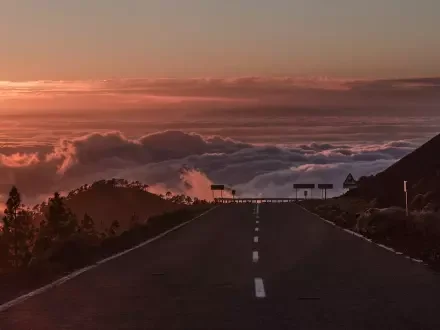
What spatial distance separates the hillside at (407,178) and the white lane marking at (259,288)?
45650mm

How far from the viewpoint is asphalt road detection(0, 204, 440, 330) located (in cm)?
1056

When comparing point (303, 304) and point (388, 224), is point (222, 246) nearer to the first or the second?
point (388, 224)

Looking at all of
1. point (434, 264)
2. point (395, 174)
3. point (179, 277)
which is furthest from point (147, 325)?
point (395, 174)

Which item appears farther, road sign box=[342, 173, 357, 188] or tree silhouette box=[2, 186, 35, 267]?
tree silhouette box=[2, 186, 35, 267]

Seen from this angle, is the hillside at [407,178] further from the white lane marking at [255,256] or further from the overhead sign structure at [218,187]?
the white lane marking at [255,256]

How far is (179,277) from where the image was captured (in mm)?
16047

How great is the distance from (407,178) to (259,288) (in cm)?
6477

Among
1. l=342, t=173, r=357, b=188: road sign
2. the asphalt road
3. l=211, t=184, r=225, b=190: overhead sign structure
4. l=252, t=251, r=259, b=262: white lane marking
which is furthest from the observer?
l=211, t=184, r=225, b=190: overhead sign structure

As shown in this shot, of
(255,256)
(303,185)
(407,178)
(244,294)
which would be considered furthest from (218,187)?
(244,294)

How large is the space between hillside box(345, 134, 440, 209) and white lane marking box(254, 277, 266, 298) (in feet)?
150

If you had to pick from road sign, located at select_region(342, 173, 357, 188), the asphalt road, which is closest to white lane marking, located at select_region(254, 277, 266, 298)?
the asphalt road

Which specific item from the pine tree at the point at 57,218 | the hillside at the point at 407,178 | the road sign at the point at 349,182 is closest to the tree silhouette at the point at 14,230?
the pine tree at the point at 57,218

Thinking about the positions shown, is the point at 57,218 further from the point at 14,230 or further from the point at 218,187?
the point at 218,187

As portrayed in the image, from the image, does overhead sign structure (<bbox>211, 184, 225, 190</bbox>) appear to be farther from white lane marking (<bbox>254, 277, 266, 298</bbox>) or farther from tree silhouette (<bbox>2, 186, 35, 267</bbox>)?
white lane marking (<bbox>254, 277, 266, 298</bbox>)
